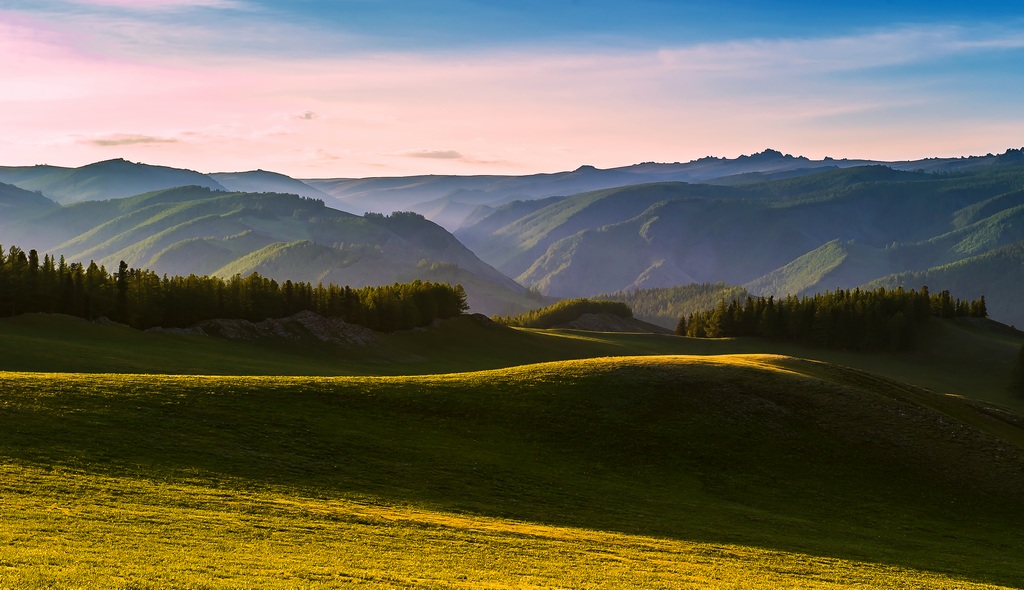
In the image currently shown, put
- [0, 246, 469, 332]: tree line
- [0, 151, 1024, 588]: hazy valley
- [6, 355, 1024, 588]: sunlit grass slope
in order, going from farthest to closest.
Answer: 1. [0, 246, 469, 332]: tree line
2. [0, 151, 1024, 588]: hazy valley
3. [6, 355, 1024, 588]: sunlit grass slope

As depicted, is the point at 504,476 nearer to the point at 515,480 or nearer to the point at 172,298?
the point at 515,480

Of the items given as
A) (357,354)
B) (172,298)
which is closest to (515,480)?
(357,354)

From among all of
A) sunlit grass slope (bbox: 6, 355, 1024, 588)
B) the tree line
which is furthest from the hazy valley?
the tree line

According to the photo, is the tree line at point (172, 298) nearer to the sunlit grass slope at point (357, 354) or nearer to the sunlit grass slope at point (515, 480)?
the sunlit grass slope at point (357, 354)

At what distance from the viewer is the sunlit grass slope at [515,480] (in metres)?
32.2

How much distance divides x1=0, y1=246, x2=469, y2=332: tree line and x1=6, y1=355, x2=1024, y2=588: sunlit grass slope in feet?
224

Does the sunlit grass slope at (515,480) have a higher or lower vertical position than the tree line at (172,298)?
lower

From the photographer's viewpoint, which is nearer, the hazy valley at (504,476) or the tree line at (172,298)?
the hazy valley at (504,476)

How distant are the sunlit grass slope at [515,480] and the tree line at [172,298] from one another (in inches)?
2687

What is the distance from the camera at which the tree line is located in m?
118

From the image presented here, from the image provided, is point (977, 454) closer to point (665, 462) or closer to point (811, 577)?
point (665, 462)

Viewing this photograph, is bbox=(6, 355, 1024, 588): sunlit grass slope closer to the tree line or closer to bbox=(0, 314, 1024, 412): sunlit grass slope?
bbox=(0, 314, 1024, 412): sunlit grass slope

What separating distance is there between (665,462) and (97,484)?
37.9 m

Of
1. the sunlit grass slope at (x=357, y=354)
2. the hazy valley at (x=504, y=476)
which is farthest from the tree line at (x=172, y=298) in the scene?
the hazy valley at (x=504, y=476)
